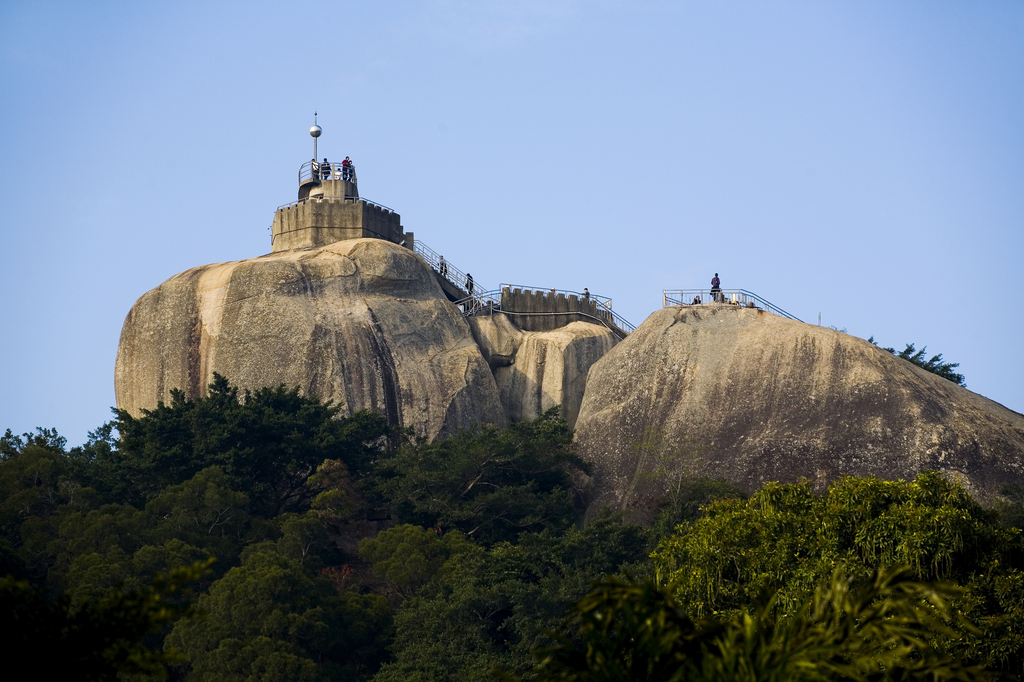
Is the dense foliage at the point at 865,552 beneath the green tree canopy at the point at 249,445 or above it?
beneath

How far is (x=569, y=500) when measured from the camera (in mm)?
38469

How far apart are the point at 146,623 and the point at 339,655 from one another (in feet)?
65.0

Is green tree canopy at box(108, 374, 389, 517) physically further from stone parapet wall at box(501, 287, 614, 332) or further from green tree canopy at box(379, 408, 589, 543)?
stone parapet wall at box(501, 287, 614, 332)

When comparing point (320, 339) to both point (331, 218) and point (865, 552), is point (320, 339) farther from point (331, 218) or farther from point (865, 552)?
point (865, 552)

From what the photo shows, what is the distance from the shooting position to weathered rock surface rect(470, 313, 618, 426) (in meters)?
46.6

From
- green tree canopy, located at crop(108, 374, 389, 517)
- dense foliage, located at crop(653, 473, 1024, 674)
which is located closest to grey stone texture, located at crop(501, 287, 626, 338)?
green tree canopy, located at crop(108, 374, 389, 517)

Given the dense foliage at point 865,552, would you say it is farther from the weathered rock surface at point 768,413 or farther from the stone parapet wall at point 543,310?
the stone parapet wall at point 543,310

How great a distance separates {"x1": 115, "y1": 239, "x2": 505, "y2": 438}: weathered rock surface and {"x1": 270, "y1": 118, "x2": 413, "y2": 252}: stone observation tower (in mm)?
1867

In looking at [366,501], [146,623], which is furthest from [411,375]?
[146,623]

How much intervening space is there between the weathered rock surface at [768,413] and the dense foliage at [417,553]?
0.99 m

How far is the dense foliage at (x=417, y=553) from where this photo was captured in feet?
41.7

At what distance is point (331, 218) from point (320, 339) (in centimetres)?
650

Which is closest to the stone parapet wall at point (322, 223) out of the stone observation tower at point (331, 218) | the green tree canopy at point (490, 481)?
the stone observation tower at point (331, 218)

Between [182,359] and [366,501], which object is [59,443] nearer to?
[182,359]
